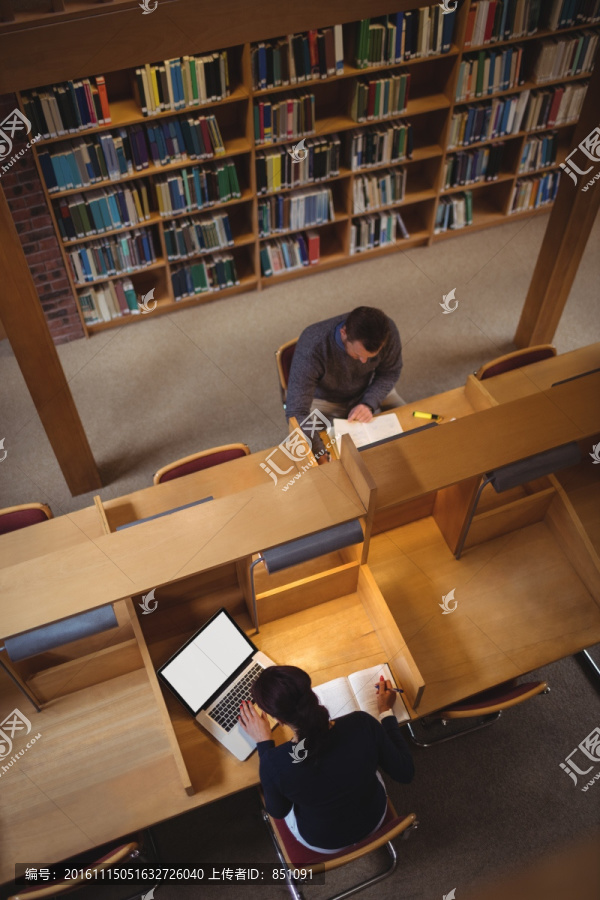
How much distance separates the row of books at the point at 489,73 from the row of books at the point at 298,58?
0.89 metres

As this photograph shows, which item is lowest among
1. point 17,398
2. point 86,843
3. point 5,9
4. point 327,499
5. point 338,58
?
point 17,398

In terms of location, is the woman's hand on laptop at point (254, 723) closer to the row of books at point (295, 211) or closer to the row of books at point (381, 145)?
the row of books at point (295, 211)

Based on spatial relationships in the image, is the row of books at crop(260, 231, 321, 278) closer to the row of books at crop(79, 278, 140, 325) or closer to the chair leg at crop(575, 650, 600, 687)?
the row of books at crop(79, 278, 140, 325)

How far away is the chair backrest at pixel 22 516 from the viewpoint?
2.74 meters

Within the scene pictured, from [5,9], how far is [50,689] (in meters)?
2.72

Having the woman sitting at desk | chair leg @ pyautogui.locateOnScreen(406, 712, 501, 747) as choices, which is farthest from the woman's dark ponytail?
chair leg @ pyautogui.locateOnScreen(406, 712, 501, 747)

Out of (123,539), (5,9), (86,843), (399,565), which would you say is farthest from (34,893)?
(5,9)

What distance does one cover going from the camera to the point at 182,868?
2621 mm

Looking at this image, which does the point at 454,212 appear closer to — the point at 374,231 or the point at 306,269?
the point at 374,231

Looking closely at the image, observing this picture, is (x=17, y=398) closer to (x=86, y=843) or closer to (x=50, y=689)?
(x=50, y=689)

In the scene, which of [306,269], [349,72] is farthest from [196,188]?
[349,72]

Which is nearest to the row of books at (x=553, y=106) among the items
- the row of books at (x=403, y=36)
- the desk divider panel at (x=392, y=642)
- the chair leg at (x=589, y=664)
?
the row of books at (x=403, y=36)

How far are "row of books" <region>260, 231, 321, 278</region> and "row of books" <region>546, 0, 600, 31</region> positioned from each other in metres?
1.97

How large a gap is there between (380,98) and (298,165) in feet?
2.09
